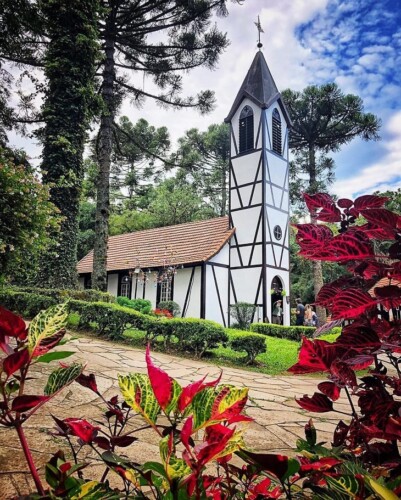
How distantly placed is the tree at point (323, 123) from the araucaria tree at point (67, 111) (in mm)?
12268

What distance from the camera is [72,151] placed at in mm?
10227

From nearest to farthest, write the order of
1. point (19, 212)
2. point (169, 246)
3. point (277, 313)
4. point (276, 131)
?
point (19, 212) → point (277, 313) → point (276, 131) → point (169, 246)

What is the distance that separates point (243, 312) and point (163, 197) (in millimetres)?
13789

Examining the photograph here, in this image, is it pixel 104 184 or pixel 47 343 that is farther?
pixel 104 184

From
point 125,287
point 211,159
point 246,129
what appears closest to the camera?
point 246,129

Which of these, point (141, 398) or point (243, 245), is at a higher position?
point (243, 245)

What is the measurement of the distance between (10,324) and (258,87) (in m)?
17.6

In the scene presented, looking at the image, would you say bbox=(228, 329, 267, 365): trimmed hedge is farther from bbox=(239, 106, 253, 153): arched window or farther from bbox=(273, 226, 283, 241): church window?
bbox=(239, 106, 253, 153): arched window

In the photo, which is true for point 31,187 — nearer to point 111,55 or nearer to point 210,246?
point 111,55

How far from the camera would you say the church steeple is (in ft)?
51.4

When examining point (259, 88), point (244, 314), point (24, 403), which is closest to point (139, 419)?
point (24, 403)

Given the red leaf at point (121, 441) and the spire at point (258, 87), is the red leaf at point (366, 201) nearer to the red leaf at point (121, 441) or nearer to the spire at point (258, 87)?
the red leaf at point (121, 441)

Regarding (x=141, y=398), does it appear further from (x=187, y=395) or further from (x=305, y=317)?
(x=305, y=317)

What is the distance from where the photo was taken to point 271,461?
0.55 m
